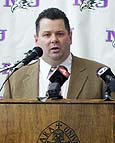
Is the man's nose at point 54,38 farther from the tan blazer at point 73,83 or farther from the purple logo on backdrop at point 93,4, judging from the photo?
the purple logo on backdrop at point 93,4

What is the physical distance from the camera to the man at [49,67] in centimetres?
159

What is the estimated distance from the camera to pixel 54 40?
1664 mm

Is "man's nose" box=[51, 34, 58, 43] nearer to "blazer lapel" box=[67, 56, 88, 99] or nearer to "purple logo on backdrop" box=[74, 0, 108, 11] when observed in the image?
"blazer lapel" box=[67, 56, 88, 99]

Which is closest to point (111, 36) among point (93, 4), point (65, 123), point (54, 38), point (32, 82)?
point (93, 4)

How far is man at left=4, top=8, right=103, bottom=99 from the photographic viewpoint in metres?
1.59

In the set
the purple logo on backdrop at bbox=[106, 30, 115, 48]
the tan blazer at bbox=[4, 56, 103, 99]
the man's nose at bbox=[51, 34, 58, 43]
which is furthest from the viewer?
the purple logo on backdrop at bbox=[106, 30, 115, 48]

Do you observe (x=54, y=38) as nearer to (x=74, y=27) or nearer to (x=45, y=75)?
(x=45, y=75)

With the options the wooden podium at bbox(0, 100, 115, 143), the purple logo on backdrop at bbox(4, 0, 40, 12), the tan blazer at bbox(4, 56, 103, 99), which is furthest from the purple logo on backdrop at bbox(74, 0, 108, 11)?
the wooden podium at bbox(0, 100, 115, 143)

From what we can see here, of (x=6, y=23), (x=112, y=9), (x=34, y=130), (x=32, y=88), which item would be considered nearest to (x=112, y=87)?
(x=34, y=130)

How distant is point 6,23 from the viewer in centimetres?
208

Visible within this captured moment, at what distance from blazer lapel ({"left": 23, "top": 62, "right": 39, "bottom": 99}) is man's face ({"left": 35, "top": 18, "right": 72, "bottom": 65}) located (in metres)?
0.07

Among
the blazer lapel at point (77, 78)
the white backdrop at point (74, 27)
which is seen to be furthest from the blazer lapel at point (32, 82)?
the white backdrop at point (74, 27)

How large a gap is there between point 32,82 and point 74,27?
1.68 ft

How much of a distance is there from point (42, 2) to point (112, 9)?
38cm
